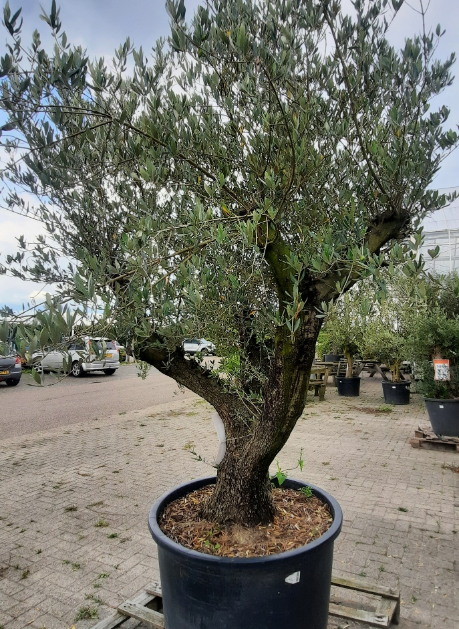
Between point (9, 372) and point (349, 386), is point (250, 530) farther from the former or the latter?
point (9, 372)

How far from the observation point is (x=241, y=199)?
3.16 metres

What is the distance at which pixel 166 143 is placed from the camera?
2.89 metres

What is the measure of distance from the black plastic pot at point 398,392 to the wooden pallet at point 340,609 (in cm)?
919

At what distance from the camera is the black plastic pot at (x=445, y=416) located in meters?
7.62

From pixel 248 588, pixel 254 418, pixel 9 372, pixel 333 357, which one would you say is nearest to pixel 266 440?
pixel 254 418

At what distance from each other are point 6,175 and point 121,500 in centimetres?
392

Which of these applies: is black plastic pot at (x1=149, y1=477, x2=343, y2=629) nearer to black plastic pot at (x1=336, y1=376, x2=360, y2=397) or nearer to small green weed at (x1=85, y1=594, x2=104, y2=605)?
small green weed at (x1=85, y1=594, x2=104, y2=605)

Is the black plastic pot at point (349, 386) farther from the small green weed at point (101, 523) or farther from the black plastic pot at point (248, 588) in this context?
the black plastic pot at point (248, 588)

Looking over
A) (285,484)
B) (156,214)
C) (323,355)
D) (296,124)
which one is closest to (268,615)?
(285,484)

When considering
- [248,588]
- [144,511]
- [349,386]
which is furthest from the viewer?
[349,386]

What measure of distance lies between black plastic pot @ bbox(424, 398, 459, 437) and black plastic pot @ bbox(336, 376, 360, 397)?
579cm

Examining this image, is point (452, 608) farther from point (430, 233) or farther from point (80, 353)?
point (430, 233)

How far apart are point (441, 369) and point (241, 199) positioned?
593 centimetres

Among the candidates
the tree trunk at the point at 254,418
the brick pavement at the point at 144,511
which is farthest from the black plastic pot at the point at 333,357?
the tree trunk at the point at 254,418
